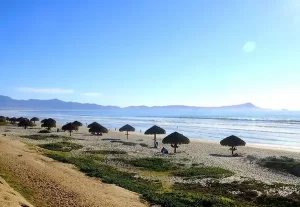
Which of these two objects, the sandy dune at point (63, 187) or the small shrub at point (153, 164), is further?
the small shrub at point (153, 164)

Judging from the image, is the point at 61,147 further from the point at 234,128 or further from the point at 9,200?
the point at 234,128

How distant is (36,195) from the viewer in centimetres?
1197

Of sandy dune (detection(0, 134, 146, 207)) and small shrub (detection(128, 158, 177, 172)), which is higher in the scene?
sandy dune (detection(0, 134, 146, 207))

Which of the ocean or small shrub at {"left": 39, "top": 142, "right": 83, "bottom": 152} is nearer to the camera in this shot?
small shrub at {"left": 39, "top": 142, "right": 83, "bottom": 152}

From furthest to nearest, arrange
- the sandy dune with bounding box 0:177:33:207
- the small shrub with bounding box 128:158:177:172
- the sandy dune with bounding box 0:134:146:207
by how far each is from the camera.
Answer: the small shrub with bounding box 128:158:177:172 < the sandy dune with bounding box 0:134:146:207 < the sandy dune with bounding box 0:177:33:207

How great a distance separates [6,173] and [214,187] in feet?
30.5

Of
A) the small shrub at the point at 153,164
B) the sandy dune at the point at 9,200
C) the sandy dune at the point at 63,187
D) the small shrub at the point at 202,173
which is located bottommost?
the small shrub at the point at 202,173

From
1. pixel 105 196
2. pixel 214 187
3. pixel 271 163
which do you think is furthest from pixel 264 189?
pixel 271 163

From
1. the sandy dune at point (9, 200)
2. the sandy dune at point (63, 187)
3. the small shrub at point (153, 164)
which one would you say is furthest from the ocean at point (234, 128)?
the sandy dune at point (9, 200)

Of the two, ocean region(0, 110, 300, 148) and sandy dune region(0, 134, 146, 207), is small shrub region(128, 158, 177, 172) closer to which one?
sandy dune region(0, 134, 146, 207)

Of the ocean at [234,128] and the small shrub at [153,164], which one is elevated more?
the ocean at [234,128]

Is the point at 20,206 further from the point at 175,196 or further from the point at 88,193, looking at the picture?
the point at 175,196

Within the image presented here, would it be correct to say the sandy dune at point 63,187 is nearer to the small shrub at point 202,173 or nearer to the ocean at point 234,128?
the small shrub at point 202,173

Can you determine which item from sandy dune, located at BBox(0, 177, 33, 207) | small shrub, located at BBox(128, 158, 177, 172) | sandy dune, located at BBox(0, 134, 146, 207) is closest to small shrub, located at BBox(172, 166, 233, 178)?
small shrub, located at BBox(128, 158, 177, 172)
